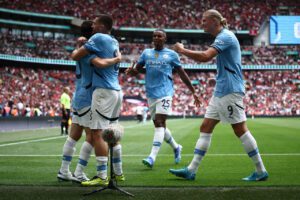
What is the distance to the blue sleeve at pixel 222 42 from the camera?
6090mm

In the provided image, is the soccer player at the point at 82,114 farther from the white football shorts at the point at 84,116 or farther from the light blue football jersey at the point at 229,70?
the light blue football jersey at the point at 229,70

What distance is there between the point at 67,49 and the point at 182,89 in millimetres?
18036

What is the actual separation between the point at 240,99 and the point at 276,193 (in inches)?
64.4

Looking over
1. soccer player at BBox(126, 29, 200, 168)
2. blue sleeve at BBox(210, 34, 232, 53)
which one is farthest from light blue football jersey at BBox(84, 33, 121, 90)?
soccer player at BBox(126, 29, 200, 168)

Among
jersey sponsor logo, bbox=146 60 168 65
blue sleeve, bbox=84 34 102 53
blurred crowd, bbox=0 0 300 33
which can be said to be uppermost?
blurred crowd, bbox=0 0 300 33

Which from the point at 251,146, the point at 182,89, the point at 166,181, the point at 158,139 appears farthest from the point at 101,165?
the point at 182,89

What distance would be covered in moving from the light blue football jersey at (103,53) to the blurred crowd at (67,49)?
49.3 metres

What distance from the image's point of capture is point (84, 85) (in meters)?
6.51

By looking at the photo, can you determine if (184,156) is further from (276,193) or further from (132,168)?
(276,193)

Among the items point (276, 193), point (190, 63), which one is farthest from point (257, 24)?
point (276, 193)

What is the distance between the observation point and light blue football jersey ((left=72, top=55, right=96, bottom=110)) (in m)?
6.41

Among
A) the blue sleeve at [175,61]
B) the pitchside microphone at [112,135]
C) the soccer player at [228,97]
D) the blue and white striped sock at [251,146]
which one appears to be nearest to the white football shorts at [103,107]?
the pitchside microphone at [112,135]

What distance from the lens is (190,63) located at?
6744 cm

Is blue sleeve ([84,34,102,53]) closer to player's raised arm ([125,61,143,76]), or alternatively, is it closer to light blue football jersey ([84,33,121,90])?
light blue football jersey ([84,33,121,90])
